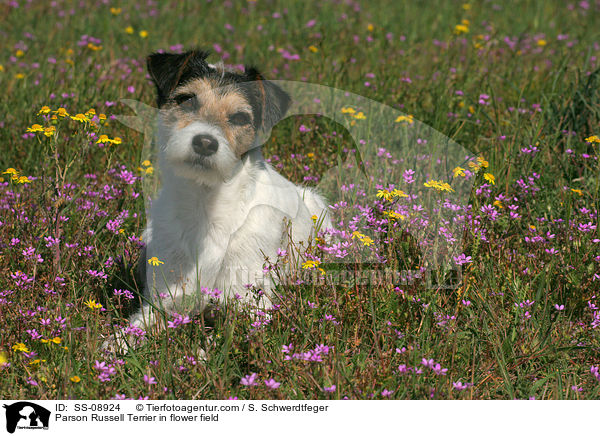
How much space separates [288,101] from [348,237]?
44.8 inches

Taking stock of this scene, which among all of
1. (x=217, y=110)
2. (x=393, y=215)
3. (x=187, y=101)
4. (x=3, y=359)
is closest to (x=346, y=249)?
(x=393, y=215)

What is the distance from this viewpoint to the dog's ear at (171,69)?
4285mm

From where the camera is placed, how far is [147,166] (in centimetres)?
558

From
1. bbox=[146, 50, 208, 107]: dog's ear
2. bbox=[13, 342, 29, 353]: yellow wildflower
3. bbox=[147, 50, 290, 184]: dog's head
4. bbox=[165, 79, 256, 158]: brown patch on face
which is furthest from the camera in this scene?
bbox=[146, 50, 208, 107]: dog's ear

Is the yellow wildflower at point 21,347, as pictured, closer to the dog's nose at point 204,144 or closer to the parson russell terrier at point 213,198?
the parson russell terrier at point 213,198

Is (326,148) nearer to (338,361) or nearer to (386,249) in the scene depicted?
(386,249)

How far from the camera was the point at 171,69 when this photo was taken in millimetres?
4285

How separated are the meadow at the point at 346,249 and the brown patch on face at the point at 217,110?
18.5 inches

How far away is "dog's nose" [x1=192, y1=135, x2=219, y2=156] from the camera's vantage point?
393 centimetres

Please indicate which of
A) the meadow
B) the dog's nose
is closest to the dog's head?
the dog's nose

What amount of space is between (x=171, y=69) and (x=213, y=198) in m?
0.89

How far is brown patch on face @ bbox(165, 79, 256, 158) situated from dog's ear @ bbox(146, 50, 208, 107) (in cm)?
7
